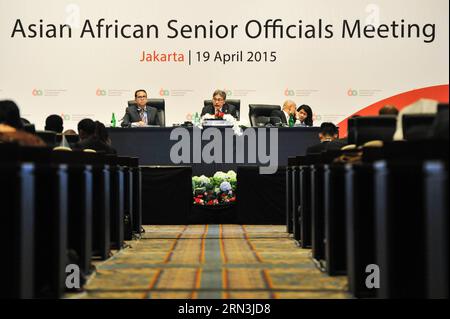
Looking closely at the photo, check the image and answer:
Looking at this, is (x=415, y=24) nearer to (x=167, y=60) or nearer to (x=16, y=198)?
(x=167, y=60)

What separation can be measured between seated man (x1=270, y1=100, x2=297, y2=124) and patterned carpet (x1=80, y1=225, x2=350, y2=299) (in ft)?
13.0

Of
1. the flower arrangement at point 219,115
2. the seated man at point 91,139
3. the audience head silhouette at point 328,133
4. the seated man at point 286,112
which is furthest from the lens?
the seated man at point 286,112

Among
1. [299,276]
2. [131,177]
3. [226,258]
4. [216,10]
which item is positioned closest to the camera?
[299,276]

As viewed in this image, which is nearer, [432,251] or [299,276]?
[432,251]

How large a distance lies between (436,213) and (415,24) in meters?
12.3

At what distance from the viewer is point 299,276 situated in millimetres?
5234

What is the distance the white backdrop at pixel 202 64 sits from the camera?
571 inches

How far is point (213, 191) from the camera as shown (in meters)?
11.0

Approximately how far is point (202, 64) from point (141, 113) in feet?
8.61

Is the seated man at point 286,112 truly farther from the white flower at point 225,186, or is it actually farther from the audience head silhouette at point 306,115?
the white flower at point 225,186

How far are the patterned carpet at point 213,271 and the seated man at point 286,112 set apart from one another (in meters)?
3.96

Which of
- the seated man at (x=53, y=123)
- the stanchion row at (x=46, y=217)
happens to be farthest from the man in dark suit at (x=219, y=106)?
the stanchion row at (x=46, y=217)

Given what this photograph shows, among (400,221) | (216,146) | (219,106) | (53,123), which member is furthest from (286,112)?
(400,221)
